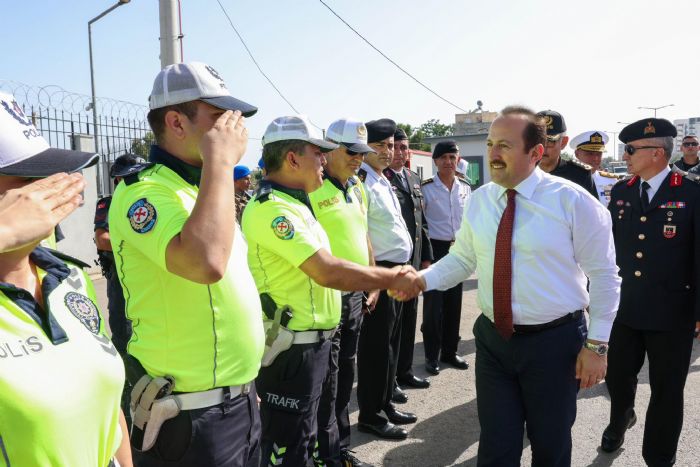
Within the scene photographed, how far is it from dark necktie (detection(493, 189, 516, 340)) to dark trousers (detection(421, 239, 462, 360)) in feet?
9.28

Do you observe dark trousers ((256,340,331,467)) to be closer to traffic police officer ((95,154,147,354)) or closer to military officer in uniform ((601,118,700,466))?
traffic police officer ((95,154,147,354))

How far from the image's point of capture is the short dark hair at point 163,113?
195cm

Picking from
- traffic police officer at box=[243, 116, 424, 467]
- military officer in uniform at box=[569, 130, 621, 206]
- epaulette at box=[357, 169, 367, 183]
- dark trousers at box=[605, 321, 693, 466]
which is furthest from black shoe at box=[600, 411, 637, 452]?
military officer in uniform at box=[569, 130, 621, 206]

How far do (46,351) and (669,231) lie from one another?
11.8ft

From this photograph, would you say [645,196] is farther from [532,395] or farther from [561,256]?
[532,395]

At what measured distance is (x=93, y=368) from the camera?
53.9 inches

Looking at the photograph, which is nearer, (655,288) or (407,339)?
(655,288)

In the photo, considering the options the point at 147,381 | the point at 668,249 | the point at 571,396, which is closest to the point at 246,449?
the point at 147,381

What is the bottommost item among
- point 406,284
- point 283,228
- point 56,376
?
point 406,284

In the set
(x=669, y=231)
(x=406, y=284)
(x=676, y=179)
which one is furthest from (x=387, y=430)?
(x=676, y=179)

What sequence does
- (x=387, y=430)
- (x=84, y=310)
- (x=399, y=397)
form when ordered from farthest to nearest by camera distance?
1. (x=399, y=397)
2. (x=387, y=430)
3. (x=84, y=310)

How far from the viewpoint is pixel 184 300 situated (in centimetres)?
185

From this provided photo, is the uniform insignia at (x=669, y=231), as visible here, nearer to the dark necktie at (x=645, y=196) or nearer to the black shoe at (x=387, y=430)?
the dark necktie at (x=645, y=196)

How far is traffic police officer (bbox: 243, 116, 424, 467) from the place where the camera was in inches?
104
